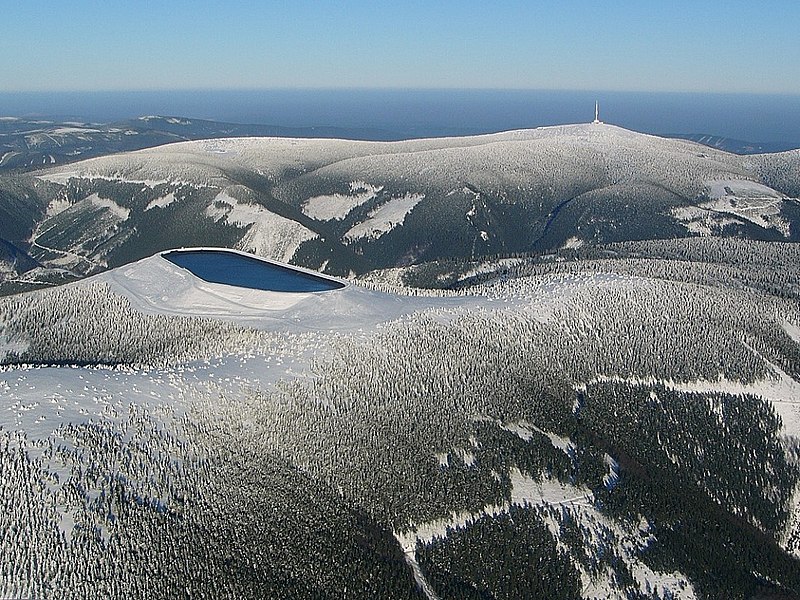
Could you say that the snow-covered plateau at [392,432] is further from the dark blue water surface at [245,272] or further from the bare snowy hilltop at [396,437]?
the dark blue water surface at [245,272]

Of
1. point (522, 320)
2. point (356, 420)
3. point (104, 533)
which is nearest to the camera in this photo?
point (104, 533)

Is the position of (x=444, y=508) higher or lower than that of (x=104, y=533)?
lower

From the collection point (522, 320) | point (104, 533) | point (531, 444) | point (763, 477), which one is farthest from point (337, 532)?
point (763, 477)

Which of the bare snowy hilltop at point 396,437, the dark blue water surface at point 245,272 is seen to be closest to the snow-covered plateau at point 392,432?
the bare snowy hilltop at point 396,437

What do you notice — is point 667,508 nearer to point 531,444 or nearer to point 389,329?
point 531,444

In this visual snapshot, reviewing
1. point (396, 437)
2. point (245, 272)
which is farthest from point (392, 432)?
point (245, 272)
